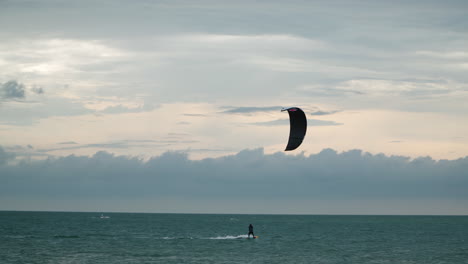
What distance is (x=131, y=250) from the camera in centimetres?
5931

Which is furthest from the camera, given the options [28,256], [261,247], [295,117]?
[261,247]

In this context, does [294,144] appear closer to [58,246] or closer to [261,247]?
[261,247]

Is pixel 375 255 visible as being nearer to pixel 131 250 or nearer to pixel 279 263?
pixel 279 263

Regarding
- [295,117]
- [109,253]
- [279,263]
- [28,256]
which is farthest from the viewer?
[109,253]

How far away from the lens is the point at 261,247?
210 ft

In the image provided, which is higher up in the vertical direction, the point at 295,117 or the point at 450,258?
the point at 295,117

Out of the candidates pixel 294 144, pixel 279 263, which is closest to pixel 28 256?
pixel 279 263

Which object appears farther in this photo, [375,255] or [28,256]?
[375,255]

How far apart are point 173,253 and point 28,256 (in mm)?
13891

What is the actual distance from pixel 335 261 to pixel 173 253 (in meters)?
16.2

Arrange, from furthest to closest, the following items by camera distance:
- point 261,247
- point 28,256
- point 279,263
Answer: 1. point 261,247
2. point 28,256
3. point 279,263

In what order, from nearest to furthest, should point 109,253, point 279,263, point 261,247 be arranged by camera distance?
point 279,263 → point 109,253 → point 261,247

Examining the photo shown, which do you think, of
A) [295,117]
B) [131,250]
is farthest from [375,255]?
[295,117]

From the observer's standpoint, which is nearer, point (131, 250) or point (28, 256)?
point (28, 256)
